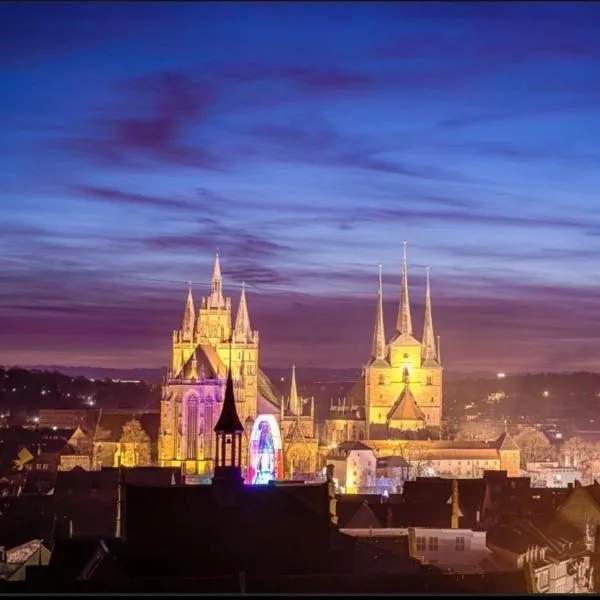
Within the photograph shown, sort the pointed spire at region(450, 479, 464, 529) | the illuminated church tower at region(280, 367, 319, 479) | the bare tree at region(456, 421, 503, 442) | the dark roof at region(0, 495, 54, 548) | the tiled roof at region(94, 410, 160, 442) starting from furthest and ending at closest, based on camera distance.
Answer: the bare tree at region(456, 421, 503, 442), the tiled roof at region(94, 410, 160, 442), the illuminated church tower at region(280, 367, 319, 479), the pointed spire at region(450, 479, 464, 529), the dark roof at region(0, 495, 54, 548)

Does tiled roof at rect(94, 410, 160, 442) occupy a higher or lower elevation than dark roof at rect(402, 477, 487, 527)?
higher

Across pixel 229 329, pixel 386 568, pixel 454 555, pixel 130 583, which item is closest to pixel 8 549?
pixel 454 555

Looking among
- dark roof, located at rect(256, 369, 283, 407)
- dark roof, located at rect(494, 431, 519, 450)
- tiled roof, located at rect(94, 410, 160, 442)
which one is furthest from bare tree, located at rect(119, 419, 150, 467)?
dark roof, located at rect(494, 431, 519, 450)

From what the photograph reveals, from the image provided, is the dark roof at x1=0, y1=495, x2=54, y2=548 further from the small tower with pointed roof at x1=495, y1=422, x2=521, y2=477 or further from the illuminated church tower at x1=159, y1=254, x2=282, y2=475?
the small tower with pointed roof at x1=495, y1=422, x2=521, y2=477

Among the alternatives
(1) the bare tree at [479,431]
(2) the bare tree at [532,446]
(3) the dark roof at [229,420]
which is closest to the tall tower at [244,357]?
(2) the bare tree at [532,446]

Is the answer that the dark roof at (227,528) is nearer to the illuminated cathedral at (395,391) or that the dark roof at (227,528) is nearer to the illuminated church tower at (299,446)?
the illuminated church tower at (299,446)

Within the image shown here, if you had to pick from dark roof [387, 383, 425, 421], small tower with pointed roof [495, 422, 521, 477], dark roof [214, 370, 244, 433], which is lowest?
dark roof [214, 370, 244, 433]

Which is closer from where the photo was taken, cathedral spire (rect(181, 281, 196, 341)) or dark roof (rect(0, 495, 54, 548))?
dark roof (rect(0, 495, 54, 548))
